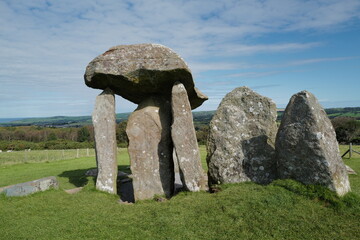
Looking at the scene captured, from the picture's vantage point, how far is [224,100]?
11508mm

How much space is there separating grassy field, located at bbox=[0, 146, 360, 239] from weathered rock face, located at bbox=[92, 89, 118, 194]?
1.79 m

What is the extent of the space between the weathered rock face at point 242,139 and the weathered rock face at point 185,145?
58cm

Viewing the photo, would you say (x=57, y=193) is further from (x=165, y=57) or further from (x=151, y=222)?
(x=165, y=57)

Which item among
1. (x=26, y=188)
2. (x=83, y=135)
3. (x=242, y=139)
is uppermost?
(x=242, y=139)

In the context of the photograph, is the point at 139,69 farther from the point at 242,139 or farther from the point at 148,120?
the point at 242,139

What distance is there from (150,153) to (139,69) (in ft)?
11.6

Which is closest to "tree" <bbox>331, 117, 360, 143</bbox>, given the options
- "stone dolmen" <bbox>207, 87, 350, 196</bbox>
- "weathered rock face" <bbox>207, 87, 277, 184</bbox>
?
"weathered rock face" <bbox>207, 87, 277, 184</bbox>

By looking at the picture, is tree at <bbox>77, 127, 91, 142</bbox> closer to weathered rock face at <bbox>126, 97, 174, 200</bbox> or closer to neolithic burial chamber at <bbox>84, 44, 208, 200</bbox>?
neolithic burial chamber at <bbox>84, 44, 208, 200</bbox>

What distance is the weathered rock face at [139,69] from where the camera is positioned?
1111cm

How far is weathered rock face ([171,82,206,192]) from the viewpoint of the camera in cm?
1042

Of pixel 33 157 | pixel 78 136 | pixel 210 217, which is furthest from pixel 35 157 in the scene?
pixel 78 136

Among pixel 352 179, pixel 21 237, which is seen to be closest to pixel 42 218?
pixel 21 237

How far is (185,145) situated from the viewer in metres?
10.6

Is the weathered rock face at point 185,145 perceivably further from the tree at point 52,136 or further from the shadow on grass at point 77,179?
the tree at point 52,136
